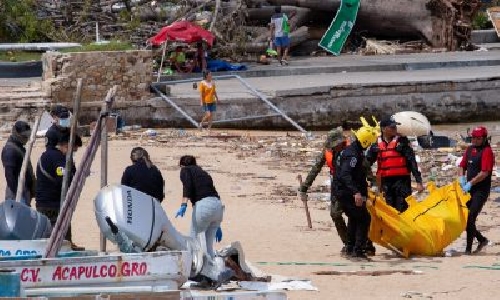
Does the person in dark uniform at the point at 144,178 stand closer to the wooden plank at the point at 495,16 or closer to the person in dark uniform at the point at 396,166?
the person in dark uniform at the point at 396,166

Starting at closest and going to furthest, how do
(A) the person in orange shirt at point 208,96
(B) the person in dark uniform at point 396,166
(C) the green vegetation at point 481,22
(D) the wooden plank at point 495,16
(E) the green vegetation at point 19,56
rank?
(B) the person in dark uniform at point 396,166, (A) the person in orange shirt at point 208,96, (E) the green vegetation at point 19,56, (D) the wooden plank at point 495,16, (C) the green vegetation at point 481,22

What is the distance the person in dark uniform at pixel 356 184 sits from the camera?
13.9 metres

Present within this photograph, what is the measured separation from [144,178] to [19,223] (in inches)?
78.3

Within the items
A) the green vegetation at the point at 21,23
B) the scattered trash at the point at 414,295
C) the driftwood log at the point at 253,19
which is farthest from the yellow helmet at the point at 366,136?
the green vegetation at the point at 21,23

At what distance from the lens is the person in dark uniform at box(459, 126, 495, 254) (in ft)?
47.6

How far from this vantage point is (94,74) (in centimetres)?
2798

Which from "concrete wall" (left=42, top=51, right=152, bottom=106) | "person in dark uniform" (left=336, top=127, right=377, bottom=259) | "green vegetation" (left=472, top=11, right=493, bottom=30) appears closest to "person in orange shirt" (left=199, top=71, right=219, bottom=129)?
"concrete wall" (left=42, top=51, right=152, bottom=106)

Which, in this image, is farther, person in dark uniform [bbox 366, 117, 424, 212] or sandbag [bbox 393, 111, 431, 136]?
sandbag [bbox 393, 111, 431, 136]

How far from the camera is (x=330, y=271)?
1348 centimetres

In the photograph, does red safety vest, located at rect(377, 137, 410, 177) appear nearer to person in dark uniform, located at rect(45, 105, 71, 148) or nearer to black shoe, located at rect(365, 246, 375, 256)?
black shoe, located at rect(365, 246, 375, 256)

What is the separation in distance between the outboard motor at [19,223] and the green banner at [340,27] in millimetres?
25512

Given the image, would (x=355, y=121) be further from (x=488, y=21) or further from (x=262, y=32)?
(x=488, y=21)

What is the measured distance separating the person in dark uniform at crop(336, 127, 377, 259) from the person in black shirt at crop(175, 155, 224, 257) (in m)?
1.45

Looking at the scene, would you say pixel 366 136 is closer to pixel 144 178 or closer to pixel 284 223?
pixel 144 178
